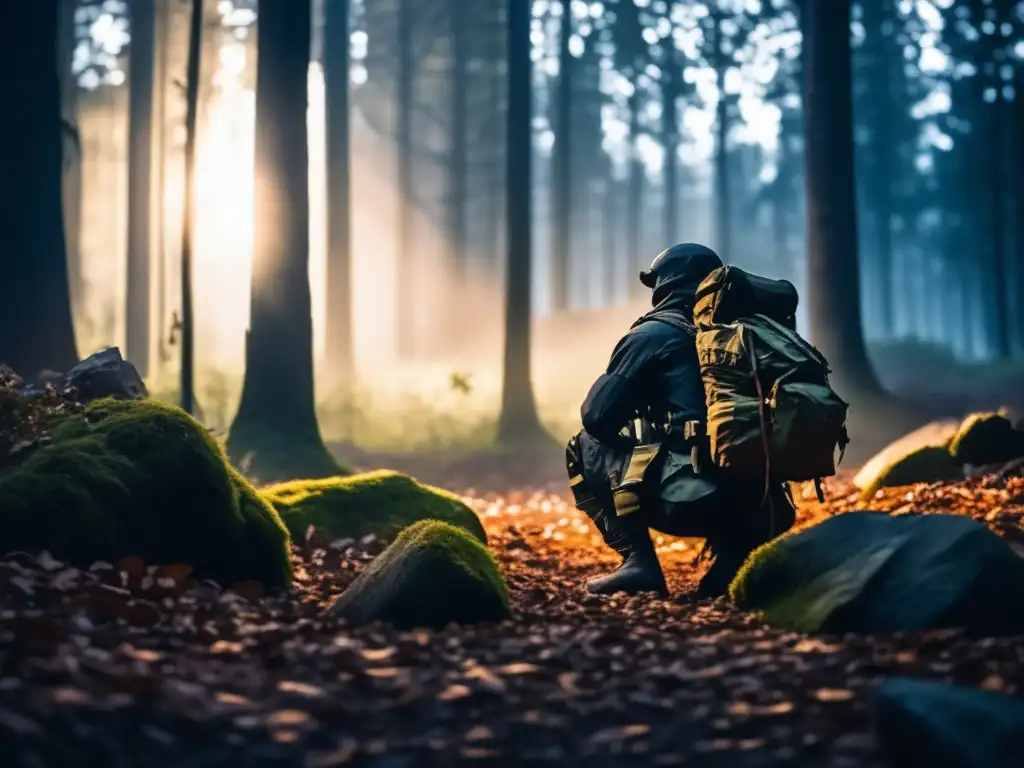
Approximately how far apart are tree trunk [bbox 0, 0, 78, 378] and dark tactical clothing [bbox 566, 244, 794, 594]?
5512 millimetres

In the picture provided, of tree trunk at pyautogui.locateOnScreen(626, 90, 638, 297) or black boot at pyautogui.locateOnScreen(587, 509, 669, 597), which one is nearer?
black boot at pyautogui.locateOnScreen(587, 509, 669, 597)

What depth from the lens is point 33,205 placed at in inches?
376

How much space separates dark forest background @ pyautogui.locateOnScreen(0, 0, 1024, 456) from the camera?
11.8 meters

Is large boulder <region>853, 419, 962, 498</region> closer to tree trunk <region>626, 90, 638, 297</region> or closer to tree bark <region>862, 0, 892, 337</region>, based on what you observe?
tree bark <region>862, 0, 892, 337</region>

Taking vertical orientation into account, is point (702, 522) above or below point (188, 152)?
below

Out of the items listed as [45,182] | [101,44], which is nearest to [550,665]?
[45,182]

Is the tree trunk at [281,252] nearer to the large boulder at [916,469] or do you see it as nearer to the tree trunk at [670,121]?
the large boulder at [916,469]

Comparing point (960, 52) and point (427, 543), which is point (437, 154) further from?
point (427, 543)

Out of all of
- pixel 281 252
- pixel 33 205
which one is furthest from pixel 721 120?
pixel 33 205

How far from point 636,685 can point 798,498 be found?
6728 millimetres

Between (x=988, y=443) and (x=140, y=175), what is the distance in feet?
68.4

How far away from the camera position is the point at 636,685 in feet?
13.1

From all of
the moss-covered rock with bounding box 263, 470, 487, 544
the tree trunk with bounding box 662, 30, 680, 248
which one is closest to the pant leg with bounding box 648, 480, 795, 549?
the moss-covered rock with bounding box 263, 470, 487, 544

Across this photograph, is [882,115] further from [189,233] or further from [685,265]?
[685,265]
